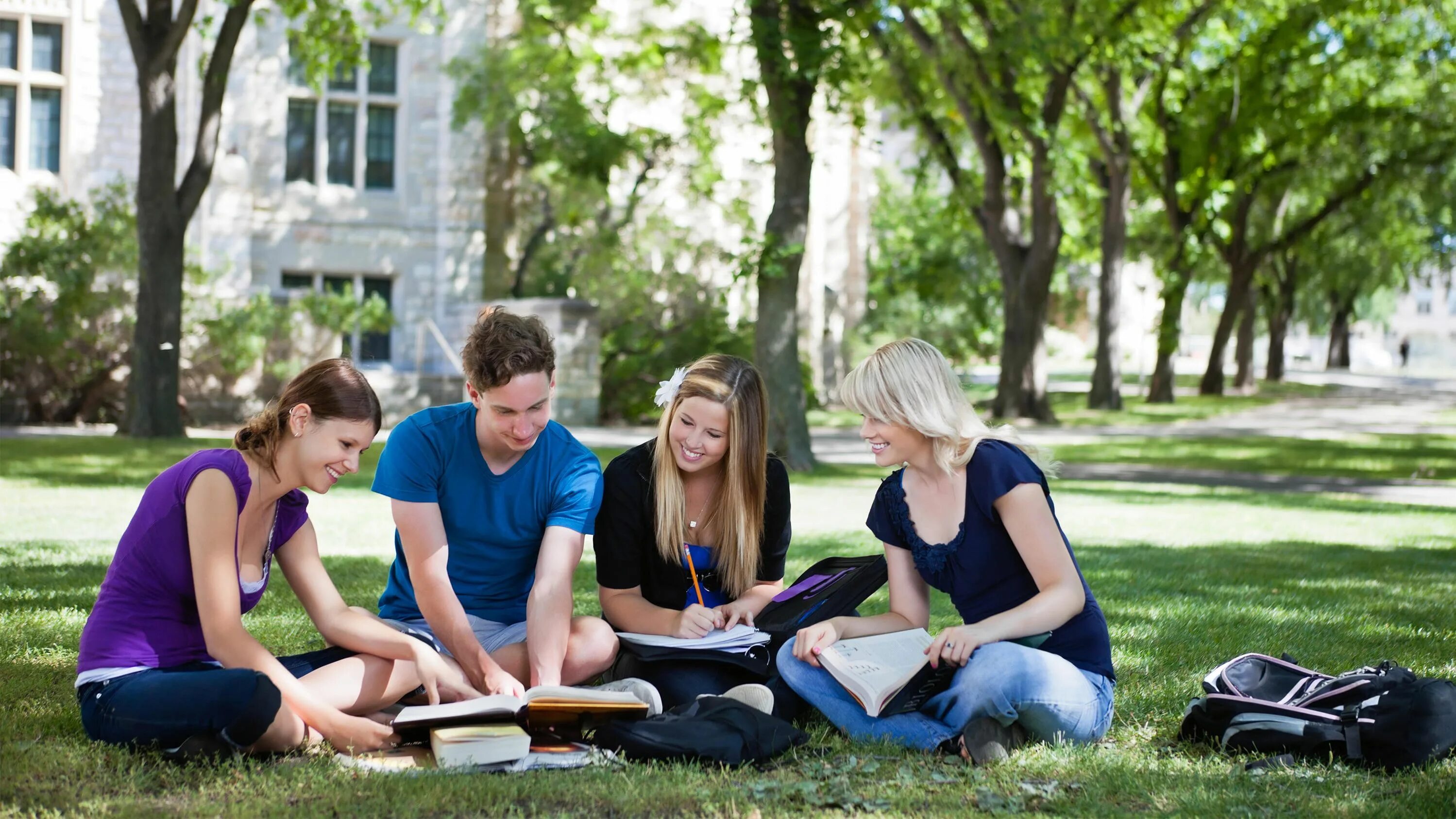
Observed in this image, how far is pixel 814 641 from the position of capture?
167 inches

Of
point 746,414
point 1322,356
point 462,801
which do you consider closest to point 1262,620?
point 746,414

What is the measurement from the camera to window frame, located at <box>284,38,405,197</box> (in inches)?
871

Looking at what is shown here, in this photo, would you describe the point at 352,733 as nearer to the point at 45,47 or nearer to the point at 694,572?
the point at 694,572

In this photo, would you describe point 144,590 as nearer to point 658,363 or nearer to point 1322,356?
point 658,363

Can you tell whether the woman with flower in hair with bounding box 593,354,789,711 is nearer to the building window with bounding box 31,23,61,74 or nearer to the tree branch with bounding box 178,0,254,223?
the tree branch with bounding box 178,0,254,223

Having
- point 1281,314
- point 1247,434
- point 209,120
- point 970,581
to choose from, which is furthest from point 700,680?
point 1281,314

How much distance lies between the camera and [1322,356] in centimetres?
8400

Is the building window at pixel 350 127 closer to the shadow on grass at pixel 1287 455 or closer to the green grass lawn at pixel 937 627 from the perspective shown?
the green grass lawn at pixel 937 627

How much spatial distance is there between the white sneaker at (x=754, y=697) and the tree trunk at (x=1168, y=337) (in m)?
26.5

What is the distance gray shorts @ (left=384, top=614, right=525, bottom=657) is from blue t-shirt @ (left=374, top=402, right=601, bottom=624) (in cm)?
3

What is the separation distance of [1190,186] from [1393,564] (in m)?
21.5

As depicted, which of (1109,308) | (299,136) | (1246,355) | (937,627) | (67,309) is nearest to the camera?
(937,627)

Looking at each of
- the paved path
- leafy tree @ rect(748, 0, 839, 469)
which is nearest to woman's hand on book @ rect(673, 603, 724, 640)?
the paved path

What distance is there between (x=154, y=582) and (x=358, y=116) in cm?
1990
